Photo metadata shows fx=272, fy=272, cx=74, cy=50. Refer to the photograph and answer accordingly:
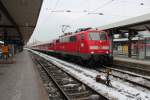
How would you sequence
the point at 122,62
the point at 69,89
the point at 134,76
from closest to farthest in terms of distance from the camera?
the point at 69,89 < the point at 134,76 < the point at 122,62

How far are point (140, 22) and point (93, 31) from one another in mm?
3624

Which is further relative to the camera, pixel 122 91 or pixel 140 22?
pixel 140 22

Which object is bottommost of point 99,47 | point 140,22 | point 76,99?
point 76,99

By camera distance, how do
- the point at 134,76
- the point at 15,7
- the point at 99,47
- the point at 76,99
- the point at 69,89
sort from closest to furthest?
the point at 76,99 < the point at 69,89 < the point at 134,76 < the point at 15,7 < the point at 99,47

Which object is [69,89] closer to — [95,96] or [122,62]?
[95,96]

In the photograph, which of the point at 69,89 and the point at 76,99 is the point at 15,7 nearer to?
the point at 69,89

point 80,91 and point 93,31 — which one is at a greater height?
point 93,31

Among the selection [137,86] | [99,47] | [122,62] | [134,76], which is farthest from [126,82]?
[122,62]

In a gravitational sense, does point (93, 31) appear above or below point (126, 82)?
above

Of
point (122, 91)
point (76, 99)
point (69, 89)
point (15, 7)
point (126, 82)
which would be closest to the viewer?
point (76, 99)

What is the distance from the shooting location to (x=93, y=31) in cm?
2023

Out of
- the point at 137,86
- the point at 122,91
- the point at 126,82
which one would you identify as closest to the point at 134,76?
the point at 126,82

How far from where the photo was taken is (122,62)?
834 inches

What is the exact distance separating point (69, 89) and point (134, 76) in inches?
192
